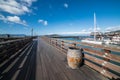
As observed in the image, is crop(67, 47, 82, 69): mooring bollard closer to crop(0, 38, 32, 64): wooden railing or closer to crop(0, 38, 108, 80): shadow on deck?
crop(0, 38, 108, 80): shadow on deck

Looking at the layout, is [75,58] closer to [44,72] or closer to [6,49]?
[44,72]

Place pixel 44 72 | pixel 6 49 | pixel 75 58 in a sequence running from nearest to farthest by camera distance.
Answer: pixel 44 72, pixel 75 58, pixel 6 49

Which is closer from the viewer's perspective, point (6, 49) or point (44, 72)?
point (44, 72)

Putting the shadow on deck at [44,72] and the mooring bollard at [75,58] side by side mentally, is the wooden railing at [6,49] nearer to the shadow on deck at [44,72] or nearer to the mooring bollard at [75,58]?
the shadow on deck at [44,72]

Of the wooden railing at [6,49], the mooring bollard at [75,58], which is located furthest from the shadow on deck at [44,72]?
the wooden railing at [6,49]

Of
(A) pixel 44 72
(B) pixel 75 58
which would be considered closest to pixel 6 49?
(A) pixel 44 72

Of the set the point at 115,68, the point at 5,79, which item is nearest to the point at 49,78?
the point at 5,79

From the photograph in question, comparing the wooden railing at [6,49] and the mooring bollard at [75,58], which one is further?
the wooden railing at [6,49]

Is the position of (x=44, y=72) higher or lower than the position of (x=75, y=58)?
lower

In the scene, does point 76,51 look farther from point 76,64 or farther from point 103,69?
point 103,69

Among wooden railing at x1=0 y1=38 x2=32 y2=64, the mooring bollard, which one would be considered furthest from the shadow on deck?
wooden railing at x1=0 y1=38 x2=32 y2=64

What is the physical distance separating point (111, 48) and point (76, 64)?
1.58m

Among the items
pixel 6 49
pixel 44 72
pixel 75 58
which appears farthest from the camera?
pixel 6 49

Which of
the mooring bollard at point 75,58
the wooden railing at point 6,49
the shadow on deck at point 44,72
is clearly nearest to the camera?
the shadow on deck at point 44,72
